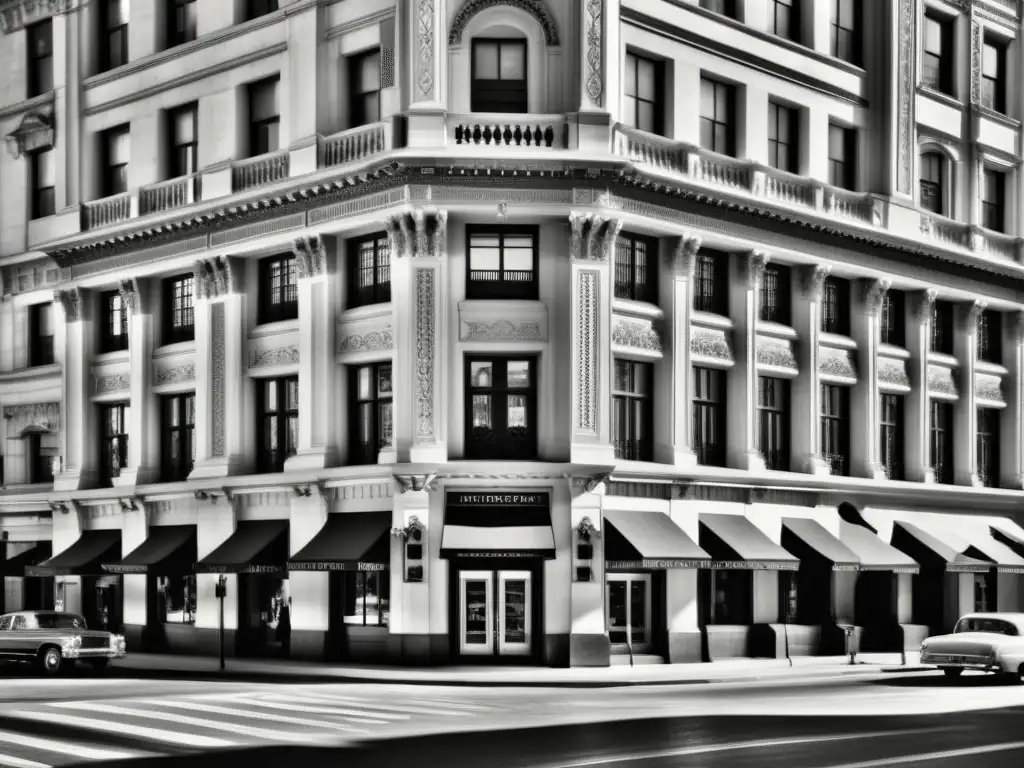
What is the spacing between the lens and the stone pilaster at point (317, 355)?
47469 mm

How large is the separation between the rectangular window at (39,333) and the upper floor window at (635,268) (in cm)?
2312

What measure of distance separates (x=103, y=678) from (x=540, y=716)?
52.3 feet

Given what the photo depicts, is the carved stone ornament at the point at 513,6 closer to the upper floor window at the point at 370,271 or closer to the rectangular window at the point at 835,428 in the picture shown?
the upper floor window at the point at 370,271

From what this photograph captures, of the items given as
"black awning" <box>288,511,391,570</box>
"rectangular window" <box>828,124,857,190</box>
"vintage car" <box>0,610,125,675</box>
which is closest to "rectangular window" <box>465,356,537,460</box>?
"black awning" <box>288,511,391,570</box>

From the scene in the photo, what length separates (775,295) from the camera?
52.1 m

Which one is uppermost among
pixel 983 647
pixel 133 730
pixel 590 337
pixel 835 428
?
pixel 590 337

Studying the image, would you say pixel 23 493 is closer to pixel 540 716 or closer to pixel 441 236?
pixel 441 236

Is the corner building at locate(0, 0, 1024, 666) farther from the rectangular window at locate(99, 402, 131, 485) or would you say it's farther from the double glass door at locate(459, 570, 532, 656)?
the rectangular window at locate(99, 402, 131, 485)

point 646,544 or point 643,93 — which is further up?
point 643,93

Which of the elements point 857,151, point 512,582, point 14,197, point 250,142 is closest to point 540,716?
point 512,582

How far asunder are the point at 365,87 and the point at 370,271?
5.28 meters

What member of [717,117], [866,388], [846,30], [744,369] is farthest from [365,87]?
[866,388]

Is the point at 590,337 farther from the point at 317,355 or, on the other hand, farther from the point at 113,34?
the point at 113,34

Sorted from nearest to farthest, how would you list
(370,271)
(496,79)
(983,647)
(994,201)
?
1. (983,647)
2. (496,79)
3. (370,271)
4. (994,201)
